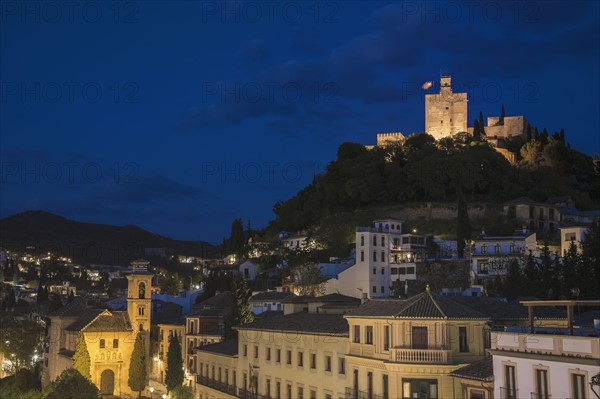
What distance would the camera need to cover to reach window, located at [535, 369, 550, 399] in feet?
82.5

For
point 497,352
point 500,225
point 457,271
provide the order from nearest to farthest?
point 497,352 → point 457,271 → point 500,225

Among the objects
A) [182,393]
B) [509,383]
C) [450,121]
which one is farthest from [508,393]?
[450,121]

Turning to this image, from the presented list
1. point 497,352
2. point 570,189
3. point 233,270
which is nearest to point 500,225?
point 570,189

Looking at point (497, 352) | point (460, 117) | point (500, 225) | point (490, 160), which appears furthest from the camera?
point (460, 117)

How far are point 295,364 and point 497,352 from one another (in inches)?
713

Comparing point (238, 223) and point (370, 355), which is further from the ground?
point (238, 223)

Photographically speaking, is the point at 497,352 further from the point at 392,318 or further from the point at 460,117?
the point at 460,117

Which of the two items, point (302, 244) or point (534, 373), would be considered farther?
point (302, 244)

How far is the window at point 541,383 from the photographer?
25141 mm

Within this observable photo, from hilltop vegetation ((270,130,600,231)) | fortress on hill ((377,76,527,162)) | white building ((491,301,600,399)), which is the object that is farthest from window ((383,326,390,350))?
fortress on hill ((377,76,527,162))

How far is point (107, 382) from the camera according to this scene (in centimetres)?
7675

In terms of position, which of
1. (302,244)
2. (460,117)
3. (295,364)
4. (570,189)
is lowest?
(295,364)

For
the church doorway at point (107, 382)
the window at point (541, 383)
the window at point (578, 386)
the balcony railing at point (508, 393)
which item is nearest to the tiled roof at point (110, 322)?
the church doorway at point (107, 382)

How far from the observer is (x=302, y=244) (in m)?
105
